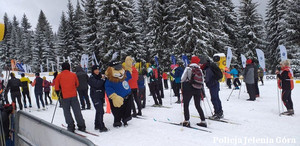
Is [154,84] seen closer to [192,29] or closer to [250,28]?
[192,29]

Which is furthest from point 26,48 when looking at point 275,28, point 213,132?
point 213,132

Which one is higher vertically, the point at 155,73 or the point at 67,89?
the point at 155,73

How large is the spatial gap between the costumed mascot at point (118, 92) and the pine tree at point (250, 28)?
3204 cm

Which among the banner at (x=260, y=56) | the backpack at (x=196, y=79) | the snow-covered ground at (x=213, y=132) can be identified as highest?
the banner at (x=260, y=56)

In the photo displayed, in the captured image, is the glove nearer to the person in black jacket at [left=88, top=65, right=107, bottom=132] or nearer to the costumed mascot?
the costumed mascot

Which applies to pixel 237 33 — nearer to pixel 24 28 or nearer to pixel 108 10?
pixel 108 10

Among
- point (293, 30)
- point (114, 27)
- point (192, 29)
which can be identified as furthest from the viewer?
point (293, 30)

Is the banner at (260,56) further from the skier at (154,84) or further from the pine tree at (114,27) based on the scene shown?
the pine tree at (114,27)

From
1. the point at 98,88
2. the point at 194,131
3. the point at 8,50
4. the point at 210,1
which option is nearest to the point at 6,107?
the point at 98,88

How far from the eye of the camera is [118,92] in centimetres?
584

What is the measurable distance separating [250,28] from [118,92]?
1320 inches

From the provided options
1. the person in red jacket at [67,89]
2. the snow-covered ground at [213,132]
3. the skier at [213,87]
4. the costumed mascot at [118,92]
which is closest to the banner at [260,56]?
the snow-covered ground at [213,132]

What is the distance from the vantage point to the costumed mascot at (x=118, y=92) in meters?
5.66

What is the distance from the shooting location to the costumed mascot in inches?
223
